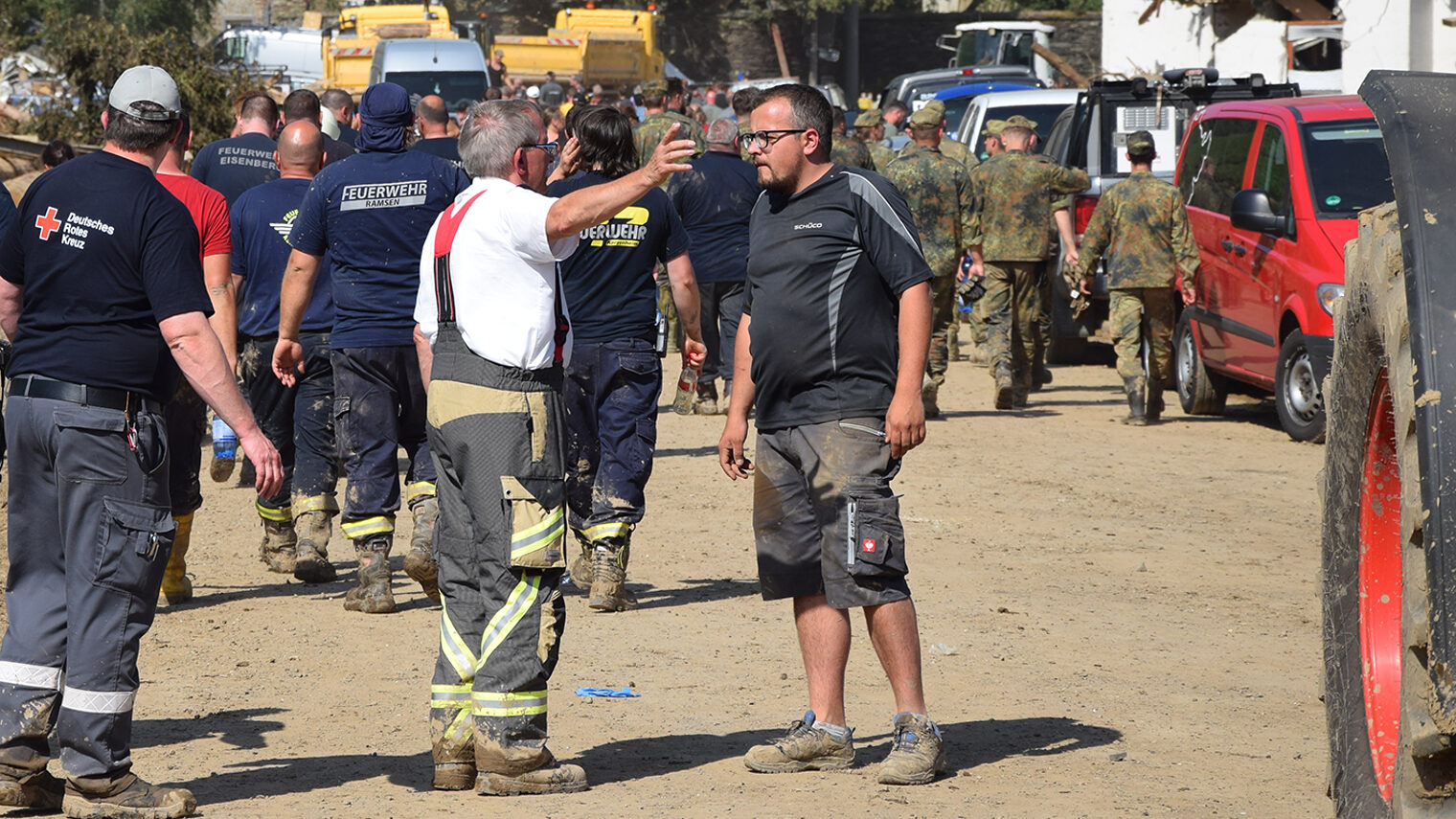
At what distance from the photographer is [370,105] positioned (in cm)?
754

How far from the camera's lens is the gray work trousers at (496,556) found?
5191 millimetres

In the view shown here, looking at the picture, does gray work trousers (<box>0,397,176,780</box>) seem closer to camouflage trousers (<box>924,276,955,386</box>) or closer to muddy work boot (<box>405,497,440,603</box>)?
muddy work boot (<box>405,497,440,603</box>)

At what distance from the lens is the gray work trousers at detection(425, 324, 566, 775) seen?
5.19 meters

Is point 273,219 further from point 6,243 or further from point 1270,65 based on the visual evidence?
point 1270,65

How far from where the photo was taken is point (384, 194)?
748 cm

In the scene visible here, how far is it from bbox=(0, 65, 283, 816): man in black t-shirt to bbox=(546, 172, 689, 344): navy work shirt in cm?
291

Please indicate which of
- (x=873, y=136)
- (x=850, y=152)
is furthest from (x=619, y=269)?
(x=873, y=136)

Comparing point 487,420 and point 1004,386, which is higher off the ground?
point 487,420

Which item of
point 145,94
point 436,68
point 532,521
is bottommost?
point 532,521

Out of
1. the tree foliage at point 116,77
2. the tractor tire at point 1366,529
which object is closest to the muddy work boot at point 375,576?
the tractor tire at point 1366,529

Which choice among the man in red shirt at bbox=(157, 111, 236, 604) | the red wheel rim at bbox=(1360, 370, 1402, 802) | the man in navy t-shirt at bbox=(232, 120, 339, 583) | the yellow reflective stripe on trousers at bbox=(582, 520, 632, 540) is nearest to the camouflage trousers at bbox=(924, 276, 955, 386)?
the man in navy t-shirt at bbox=(232, 120, 339, 583)

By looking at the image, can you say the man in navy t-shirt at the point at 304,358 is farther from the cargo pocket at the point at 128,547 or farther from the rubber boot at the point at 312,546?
the cargo pocket at the point at 128,547

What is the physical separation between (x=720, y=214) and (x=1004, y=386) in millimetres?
2920

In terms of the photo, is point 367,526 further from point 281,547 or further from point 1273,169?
point 1273,169
